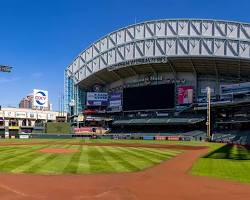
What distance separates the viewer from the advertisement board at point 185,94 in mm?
94750

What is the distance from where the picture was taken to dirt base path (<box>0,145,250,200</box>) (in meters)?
15.9

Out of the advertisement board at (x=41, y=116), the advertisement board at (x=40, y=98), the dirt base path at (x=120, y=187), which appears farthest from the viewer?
the advertisement board at (x=41, y=116)

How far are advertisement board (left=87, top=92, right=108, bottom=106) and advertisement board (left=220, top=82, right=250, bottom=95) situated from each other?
36.0m

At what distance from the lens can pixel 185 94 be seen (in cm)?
9531

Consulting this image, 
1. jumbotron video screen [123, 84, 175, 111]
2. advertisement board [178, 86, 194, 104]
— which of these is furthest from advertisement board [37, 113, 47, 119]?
advertisement board [178, 86, 194, 104]

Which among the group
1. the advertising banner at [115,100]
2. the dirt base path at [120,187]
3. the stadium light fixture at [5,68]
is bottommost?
the dirt base path at [120,187]

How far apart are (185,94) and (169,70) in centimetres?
945

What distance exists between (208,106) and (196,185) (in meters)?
65.3

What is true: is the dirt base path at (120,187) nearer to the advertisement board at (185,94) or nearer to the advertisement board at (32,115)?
the advertisement board at (185,94)

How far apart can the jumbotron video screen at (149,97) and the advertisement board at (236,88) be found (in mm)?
13933

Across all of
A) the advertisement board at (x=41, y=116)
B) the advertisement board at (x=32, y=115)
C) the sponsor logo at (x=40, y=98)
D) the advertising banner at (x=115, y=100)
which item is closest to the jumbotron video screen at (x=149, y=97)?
the advertising banner at (x=115, y=100)

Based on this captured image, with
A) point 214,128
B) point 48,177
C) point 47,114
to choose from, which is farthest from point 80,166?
point 47,114

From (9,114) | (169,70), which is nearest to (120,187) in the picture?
(169,70)

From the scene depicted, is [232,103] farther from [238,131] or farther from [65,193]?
[65,193]
